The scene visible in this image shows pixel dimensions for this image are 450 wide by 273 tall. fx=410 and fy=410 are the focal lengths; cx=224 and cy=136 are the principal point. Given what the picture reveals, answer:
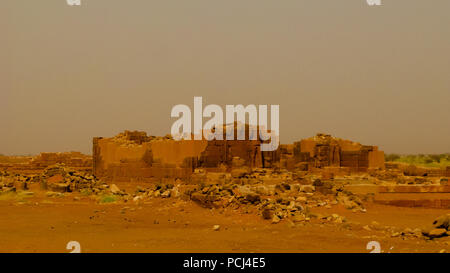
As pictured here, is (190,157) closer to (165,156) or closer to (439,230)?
(165,156)

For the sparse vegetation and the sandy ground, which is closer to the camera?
the sandy ground

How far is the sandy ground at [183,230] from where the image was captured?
6.77 meters

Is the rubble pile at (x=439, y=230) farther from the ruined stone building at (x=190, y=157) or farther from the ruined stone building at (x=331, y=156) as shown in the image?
the ruined stone building at (x=331, y=156)

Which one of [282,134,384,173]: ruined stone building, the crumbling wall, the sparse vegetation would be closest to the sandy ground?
the crumbling wall

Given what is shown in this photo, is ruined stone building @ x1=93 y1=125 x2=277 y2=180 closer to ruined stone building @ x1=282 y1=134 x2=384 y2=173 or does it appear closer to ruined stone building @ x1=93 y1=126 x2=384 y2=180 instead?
ruined stone building @ x1=93 y1=126 x2=384 y2=180

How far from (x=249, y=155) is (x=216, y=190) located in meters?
7.41

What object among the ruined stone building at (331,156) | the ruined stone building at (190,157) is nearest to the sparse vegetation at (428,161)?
the ruined stone building at (331,156)

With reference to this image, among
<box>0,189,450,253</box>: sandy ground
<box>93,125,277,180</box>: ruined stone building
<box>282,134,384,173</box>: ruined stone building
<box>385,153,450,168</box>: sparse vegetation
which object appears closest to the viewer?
<box>0,189,450,253</box>: sandy ground

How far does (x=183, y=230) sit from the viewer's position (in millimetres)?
8359

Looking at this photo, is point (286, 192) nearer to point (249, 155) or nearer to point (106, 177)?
point (249, 155)

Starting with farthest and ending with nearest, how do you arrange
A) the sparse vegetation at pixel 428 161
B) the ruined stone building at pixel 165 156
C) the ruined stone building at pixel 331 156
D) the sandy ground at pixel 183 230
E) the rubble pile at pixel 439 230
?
the sparse vegetation at pixel 428 161
the ruined stone building at pixel 331 156
the ruined stone building at pixel 165 156
the rubble pile at pixel 439 230
the sandy ground at pixel 183 230

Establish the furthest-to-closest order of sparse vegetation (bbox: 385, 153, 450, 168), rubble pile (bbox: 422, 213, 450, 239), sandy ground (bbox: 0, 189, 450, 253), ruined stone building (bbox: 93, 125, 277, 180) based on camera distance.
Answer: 1. sparse vegetation (bbox: 385, 153, 450, 168)
2. ruined stone building (bbox: 93, 125, 277, 180)
3. rubble pile (bbox: 422, 213, 450, 239)
4. sandy ground (bbox: 0, 189, 450, 253)

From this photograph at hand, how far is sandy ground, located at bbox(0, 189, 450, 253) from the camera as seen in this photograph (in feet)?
22.2
